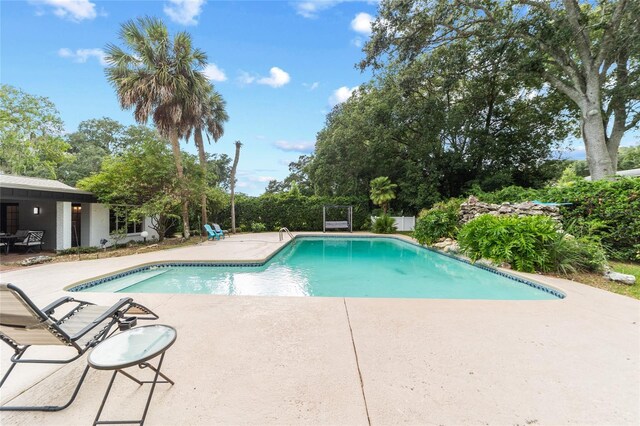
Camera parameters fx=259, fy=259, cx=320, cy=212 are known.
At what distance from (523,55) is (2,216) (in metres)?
20.6

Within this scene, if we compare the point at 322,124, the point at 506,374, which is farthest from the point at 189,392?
the point at 322,124

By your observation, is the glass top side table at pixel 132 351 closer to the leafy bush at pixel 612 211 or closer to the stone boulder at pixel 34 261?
the stone boulder at pixel 34 261

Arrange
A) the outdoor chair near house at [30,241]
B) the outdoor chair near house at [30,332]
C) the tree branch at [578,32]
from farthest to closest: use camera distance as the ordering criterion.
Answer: the tree branch at [578,32] < the outdoor chair near house at [30,241] < the outdoor chair near house at [30,332]

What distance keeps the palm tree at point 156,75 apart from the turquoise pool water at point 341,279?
16.6 ft

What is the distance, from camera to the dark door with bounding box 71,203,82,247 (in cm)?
916

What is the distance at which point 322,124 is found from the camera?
772 inches

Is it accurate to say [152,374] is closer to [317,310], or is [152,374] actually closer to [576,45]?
[317,310]

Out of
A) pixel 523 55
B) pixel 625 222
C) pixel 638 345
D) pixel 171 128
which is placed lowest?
pixel 638 345

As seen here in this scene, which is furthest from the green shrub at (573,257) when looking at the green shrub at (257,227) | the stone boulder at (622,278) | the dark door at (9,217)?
the dark door at (9,217)

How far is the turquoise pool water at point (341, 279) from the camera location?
495cm

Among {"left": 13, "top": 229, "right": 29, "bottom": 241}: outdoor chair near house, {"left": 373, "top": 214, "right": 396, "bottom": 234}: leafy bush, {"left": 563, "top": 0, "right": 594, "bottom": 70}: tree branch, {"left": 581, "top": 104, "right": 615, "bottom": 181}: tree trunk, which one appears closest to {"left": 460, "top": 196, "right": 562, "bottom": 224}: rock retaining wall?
{"left": 581, "top": 104, "right": 615, "bottom": 181}: tree trunk

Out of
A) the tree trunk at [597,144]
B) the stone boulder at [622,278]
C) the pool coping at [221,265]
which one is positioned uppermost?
the tree trunk at [597,144]

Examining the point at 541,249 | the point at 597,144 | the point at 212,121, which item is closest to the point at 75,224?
the point at 212,121

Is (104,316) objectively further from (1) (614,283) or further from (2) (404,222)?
(2) (404,222)
